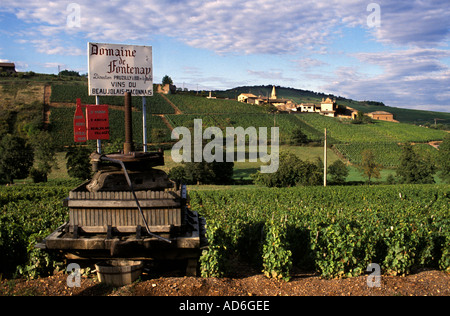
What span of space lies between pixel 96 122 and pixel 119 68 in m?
1.75

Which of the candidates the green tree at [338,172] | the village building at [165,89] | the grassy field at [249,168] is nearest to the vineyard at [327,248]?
the green tree at [338,172]

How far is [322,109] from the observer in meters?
118

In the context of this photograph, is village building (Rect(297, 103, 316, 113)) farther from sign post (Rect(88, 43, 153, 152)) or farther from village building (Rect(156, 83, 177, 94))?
sign post (Rect(88, 43, 153, 152))

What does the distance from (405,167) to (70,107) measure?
69.6 m

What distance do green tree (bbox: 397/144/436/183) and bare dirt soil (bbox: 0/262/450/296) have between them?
152 feet

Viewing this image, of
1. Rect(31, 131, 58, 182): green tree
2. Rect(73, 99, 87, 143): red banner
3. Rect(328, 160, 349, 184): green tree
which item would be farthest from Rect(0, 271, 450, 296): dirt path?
Rect(31, 131, 58, 182): green tree

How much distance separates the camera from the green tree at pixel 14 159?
44969 millimetres

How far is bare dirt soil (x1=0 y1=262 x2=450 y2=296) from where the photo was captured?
564 cm

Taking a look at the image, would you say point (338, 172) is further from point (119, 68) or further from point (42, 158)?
point (119, 68)

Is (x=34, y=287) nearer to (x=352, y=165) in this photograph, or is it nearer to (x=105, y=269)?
(x=105, y=269)

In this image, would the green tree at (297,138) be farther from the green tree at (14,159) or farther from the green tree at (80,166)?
the green tree at (14,159)

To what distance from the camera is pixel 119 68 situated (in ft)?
34.2

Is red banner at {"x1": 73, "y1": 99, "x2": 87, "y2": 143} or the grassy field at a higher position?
red banner at {"x1": 73, "y1": 99, "x2": 87, "y2": 143}
